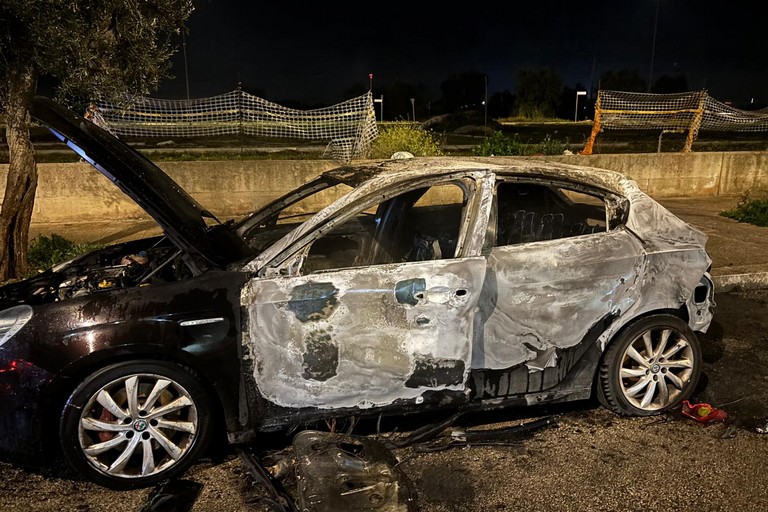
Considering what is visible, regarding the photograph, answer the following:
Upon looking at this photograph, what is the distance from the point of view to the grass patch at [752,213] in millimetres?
8922

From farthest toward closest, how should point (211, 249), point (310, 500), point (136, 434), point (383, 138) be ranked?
point (383, 138) → point (211, 249) → point (136, 434) → point (310, 500)

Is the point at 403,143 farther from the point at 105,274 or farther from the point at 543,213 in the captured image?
the point at 105,274

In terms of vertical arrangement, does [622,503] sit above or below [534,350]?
below

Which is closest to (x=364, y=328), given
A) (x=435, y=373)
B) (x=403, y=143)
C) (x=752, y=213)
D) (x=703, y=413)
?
(x=435, y=373)

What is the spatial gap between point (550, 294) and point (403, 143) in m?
7.64

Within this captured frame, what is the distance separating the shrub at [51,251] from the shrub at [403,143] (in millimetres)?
5348

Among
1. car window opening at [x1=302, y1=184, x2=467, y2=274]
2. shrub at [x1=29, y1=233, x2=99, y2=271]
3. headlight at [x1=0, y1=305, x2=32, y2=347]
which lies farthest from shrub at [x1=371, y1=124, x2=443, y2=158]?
headlight at [x1=0, y1=305, x2=32, y2=347]

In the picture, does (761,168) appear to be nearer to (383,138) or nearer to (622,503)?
(383,138)

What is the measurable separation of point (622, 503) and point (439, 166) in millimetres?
2096

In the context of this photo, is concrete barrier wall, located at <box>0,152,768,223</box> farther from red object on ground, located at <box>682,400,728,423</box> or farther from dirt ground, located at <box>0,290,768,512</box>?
red object on ground, located at <box>682,400,728,423</box>

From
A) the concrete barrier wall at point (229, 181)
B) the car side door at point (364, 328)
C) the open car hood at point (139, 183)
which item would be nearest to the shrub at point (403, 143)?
the concrete barrier wall at point (229, 181)

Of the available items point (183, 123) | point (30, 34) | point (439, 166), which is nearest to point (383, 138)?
point (183, 123)

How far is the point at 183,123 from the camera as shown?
36.7ft

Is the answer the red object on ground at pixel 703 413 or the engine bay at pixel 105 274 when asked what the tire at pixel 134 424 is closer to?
the engine bay at pixel 105 274
